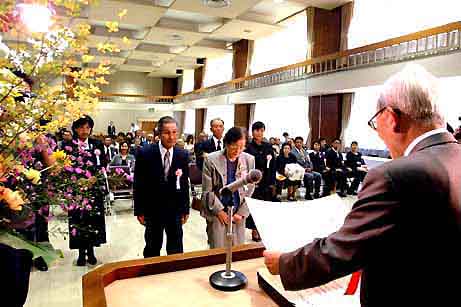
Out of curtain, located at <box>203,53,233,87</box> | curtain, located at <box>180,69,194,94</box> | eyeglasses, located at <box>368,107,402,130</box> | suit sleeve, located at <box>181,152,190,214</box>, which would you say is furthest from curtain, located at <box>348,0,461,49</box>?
curtain, located at <box>180,69,194,94</box>

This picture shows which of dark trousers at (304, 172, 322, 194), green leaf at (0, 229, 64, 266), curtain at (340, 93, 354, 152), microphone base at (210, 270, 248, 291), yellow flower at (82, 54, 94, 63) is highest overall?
curtain at (340, 93, 354, 152)

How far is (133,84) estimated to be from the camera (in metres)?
20.0

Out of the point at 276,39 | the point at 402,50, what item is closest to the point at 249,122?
the point at 276,39

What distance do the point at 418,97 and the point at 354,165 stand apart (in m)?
7.11

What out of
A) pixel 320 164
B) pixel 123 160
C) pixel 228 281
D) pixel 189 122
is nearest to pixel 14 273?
pixel 228 281

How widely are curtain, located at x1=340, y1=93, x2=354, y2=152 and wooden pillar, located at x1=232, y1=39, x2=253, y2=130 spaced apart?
4277mm

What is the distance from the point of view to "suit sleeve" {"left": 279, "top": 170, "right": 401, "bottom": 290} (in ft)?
2.37

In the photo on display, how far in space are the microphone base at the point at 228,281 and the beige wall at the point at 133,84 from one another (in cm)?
1971

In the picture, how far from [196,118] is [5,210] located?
16.3m

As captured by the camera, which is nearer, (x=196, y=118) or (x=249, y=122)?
(x=249, y=122)

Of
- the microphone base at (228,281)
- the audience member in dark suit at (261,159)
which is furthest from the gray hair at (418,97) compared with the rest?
the audience member in dark suit at (261,159)

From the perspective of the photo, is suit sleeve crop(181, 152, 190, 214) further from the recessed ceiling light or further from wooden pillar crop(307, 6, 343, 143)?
wooden pillar crop(307, 6, 343, 143)

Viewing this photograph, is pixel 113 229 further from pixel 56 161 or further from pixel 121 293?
pixel 56 161

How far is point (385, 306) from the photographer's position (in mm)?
764
